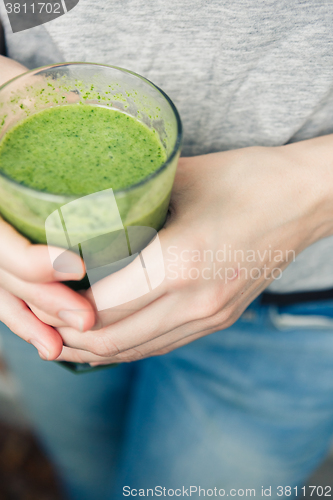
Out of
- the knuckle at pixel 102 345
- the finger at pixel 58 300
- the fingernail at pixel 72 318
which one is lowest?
the knuckle at pixel 102 345

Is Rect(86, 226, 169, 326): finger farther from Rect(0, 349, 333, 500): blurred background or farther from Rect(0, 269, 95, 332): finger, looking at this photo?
Rect(0, 349, 333, 500): blurred background

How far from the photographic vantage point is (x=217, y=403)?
134 cm

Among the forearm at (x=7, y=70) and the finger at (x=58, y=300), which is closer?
the finger at (x=58, y=300)

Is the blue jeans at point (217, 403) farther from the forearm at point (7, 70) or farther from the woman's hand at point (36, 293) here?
the forearm at point (7, 70)

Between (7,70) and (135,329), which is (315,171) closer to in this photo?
(135,329)

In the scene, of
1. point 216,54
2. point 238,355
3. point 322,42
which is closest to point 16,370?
point 238,355

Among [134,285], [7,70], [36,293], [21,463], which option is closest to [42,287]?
[36,293]

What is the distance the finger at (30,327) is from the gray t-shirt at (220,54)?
1.71 feet

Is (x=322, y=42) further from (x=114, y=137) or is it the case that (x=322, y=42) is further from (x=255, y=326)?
(x=255, y=326)

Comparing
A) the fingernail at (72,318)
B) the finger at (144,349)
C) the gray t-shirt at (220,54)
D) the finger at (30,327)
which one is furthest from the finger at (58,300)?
the gray t-shirt at (220,54)

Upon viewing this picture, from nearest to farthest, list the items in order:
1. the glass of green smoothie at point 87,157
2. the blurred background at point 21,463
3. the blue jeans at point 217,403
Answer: the glass of green smoothie at point 87,157, the blue jeans at point 217,403, the blurred background at point 21,463

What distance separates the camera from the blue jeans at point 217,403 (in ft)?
3.99

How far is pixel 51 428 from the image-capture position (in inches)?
59.0

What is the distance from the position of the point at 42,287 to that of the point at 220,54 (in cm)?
57
